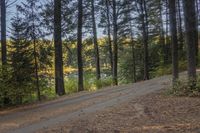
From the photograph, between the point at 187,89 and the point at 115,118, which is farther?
the point at 187,89

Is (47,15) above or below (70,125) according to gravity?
above

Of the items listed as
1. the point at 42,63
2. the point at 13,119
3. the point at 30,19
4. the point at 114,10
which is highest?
the point at 114,10

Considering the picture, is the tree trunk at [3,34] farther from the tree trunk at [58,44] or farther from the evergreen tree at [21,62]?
the tree trunk at [58,44]

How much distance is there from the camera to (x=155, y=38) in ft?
157

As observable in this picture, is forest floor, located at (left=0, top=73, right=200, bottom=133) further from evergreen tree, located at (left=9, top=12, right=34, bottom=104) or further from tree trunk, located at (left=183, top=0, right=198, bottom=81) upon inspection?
evergreen tree, located at (left=9, top=12, right=34, bottom=104)

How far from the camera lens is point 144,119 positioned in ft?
36.5

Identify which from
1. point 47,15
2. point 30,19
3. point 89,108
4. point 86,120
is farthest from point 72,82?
point 86,120

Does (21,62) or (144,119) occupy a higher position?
(21,62)

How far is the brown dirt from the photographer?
980 centimetres

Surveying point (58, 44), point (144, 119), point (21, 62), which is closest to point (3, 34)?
point (21, 62)

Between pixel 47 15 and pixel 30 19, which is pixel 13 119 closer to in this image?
pixel 30 19

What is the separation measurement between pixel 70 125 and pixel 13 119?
9.95 feet

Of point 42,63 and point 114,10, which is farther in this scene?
point 114,10

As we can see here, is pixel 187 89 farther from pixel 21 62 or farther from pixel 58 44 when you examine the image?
pixel 58 44
